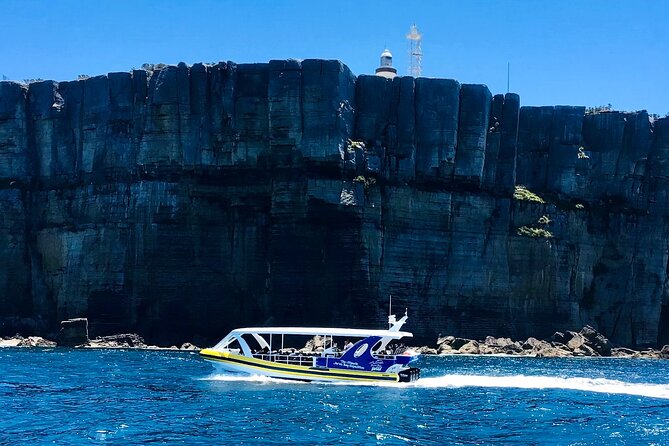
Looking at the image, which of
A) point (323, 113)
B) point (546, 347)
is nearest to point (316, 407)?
point (323, 113)

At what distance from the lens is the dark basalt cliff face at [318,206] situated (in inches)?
3895

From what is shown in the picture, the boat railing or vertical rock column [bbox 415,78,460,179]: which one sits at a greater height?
vertical rock column [bbox 415,78,460,179]

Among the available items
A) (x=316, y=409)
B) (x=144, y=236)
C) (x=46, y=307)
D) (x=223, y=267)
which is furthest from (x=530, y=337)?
(x=316, y=409)

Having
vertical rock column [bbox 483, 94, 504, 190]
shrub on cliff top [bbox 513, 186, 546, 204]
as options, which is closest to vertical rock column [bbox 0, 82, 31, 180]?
vertical rock column [bbox 483, 94, 504, 190]

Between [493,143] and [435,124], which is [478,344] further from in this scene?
[493,143]

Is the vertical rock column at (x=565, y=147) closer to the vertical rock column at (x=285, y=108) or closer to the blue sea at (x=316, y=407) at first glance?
the vertical rock column at (x=285, y=108)

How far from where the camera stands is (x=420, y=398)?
56.5 metres

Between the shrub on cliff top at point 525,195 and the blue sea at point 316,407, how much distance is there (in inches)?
1445

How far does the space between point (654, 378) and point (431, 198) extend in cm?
3541

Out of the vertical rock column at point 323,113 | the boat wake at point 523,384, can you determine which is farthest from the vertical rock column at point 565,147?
the boat wake at point 523,384

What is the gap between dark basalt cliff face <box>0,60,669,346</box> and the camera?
9894cm

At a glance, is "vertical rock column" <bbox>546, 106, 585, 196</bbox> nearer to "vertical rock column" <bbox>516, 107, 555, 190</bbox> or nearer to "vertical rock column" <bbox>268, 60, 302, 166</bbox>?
"vertical rock column" <bbox>516, 107, 555, 190</bbox>

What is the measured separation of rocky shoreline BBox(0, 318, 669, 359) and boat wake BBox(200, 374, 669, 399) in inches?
1180

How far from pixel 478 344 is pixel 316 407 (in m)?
51.2
